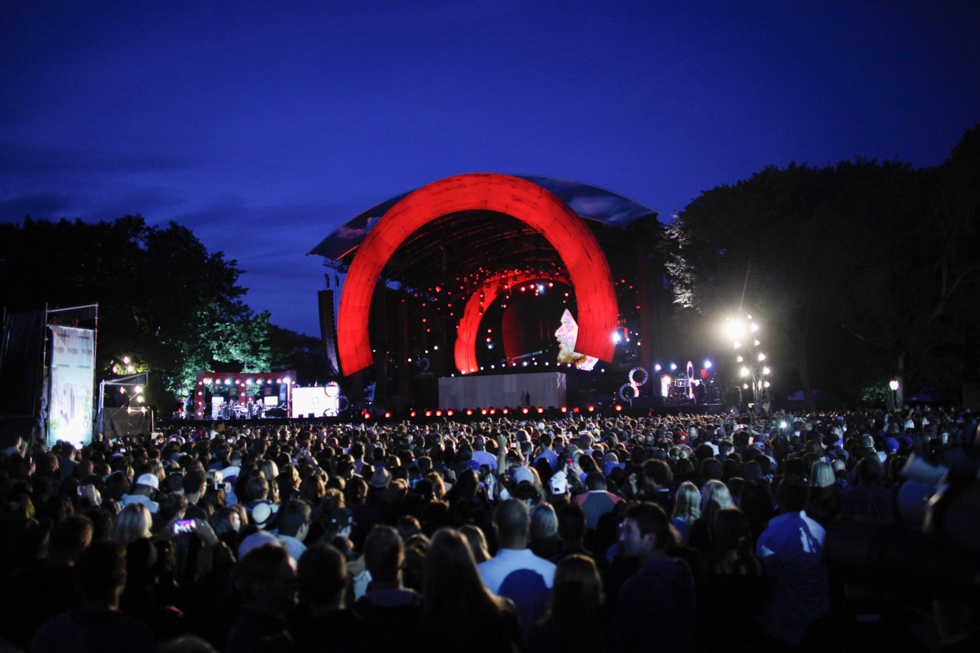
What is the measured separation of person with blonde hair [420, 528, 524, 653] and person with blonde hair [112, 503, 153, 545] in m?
2.64

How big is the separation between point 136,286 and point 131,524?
32669 millimetres

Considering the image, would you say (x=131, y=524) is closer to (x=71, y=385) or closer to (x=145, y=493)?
(x=145, y=493)

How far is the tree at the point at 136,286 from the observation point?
96.6ft

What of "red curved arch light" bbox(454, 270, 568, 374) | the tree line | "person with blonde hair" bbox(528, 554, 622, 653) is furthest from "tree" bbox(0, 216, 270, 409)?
"person with blonde hair" bbox(528, 554, 622, 653)

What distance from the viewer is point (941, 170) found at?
2602 centimetres

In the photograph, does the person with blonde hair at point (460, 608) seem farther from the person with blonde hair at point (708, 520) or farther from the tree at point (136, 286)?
the tree at point (136, 286)

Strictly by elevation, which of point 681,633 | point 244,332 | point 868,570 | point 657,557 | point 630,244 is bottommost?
point 681,633

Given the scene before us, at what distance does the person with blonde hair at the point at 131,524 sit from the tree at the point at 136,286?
30.3 m

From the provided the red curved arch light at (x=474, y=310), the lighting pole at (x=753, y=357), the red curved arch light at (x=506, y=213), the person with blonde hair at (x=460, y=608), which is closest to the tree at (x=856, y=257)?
the lighting pole at (x=753, y=357)

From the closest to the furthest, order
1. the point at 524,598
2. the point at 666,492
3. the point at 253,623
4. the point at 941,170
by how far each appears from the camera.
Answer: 1. the point at 253,623
2. the point at 524,598
3. the point at 666,492
4. the point at 941,170

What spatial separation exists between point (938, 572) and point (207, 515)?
495 cm

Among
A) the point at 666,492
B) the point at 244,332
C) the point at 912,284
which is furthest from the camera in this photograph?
the point at 244,332

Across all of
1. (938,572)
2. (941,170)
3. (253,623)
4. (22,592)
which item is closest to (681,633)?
(253,623)

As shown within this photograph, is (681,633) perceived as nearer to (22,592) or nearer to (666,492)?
(666,492)
